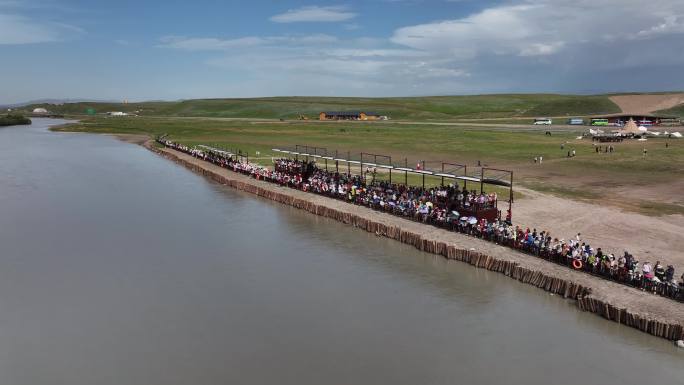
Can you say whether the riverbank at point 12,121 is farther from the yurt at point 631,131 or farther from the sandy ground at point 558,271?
the yurt at point 631,131

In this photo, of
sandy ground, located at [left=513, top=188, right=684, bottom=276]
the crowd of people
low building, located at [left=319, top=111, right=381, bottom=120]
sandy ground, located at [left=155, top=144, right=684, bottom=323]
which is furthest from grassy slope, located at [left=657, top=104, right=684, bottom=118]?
sandy ground, located at [left=155, top=144, right=684, bottom=323]

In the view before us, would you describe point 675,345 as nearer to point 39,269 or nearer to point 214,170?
point 39,269

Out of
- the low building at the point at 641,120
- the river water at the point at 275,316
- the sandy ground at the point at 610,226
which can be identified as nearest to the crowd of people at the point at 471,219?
the sandy ground at the point at 610,226

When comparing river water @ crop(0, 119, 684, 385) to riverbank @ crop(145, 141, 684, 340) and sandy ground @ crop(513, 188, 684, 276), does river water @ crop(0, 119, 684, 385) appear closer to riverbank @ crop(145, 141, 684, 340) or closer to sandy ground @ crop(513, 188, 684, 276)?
riverbank @ crop(145, 141, 684, 340)

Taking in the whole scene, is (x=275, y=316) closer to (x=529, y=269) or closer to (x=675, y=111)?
(x=529, y=269)

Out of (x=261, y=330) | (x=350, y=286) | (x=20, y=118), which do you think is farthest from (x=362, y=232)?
(x=20, y=118)

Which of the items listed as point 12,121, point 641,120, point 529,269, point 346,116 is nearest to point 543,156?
point 529,269
